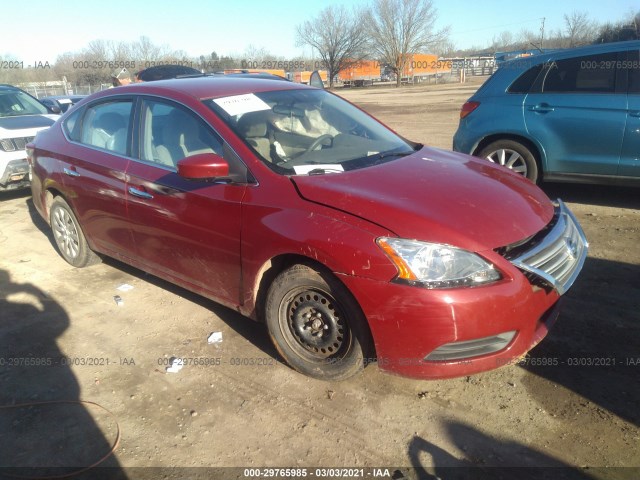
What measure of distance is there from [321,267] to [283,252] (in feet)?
0.81

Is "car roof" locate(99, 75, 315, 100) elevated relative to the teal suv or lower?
elevated

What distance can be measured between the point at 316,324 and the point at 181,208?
1.24 metres

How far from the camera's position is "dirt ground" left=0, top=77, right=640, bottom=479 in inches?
97.7

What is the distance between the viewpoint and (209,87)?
149 inches

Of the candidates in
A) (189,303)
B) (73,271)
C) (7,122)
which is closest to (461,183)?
(189,303)

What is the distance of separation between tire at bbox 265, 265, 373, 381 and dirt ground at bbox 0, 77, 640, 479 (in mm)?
153

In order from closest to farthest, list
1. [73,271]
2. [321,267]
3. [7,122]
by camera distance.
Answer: [321,267]
[73,271]
[7,122]

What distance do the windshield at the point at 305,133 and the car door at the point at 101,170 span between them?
0.99 metres

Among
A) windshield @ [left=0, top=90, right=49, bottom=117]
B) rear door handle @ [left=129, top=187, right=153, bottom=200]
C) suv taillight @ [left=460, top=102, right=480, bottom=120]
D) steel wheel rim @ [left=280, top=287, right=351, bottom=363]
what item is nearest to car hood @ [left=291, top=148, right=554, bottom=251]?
steel wheel rim @ [left=280, top=287, right=351, bottom=363]

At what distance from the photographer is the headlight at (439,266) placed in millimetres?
2516

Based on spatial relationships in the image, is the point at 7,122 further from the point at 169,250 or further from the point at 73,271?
the point at 169,250

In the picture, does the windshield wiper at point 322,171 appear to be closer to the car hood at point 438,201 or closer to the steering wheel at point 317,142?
the car hood at point 438,201

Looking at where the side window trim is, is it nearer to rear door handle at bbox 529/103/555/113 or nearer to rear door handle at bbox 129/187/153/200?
rear door handle at bbox 529/103/555/113

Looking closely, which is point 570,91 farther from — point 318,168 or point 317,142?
point 318,168
